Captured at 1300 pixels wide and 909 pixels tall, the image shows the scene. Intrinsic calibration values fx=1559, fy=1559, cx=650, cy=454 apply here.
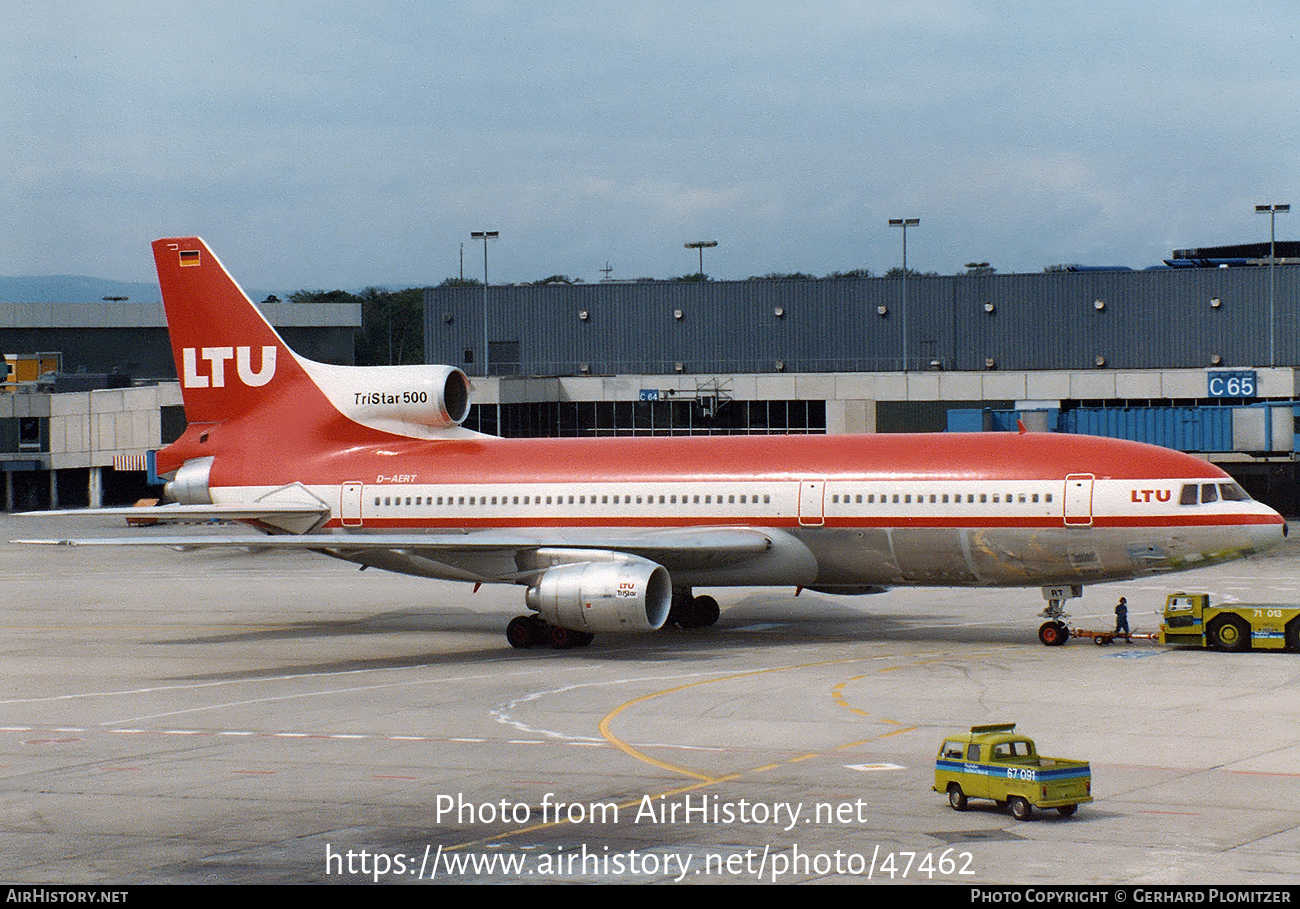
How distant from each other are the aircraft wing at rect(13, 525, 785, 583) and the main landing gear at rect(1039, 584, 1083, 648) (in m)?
6.49

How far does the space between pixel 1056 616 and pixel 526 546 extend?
1362cm

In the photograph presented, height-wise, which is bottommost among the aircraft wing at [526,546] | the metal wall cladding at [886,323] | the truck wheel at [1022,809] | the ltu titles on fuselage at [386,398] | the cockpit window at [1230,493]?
the truck wheel at [1022,809]

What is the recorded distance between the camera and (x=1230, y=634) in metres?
38.2

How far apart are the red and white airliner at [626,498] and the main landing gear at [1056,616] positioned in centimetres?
6

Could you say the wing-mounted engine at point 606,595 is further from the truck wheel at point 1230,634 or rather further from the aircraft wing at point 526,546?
the truck wheel at point 1230,634

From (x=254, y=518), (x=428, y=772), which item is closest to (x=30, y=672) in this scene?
(x=254, y=518)

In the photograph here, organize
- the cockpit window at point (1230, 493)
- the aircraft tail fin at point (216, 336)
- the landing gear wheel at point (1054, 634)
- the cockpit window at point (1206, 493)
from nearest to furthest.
Result: the cockpit window at point (1206, 493), the cockpit window at point (1230, 493), the landing gear wheel at point (1054, 634), the aircraft tail fin at point (216, 336)

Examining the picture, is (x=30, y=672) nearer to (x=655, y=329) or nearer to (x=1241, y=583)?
(x=1241, y=583)

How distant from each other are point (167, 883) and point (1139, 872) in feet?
35.5

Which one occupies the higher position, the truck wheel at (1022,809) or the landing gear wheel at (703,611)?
the truck wheel at (1022,809)

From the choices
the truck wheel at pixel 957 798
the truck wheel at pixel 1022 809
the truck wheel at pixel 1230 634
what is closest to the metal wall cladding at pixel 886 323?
the truck wheel at pixel 1230 634

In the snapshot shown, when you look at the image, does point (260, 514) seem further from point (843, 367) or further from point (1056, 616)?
point (843, 367)

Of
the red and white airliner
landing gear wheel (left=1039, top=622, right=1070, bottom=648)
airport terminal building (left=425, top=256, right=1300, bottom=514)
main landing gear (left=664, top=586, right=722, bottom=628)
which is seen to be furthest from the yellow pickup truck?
airport terminal building (left=425, top=256, right=1300, bottom=514)

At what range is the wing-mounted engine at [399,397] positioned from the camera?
151 ft
